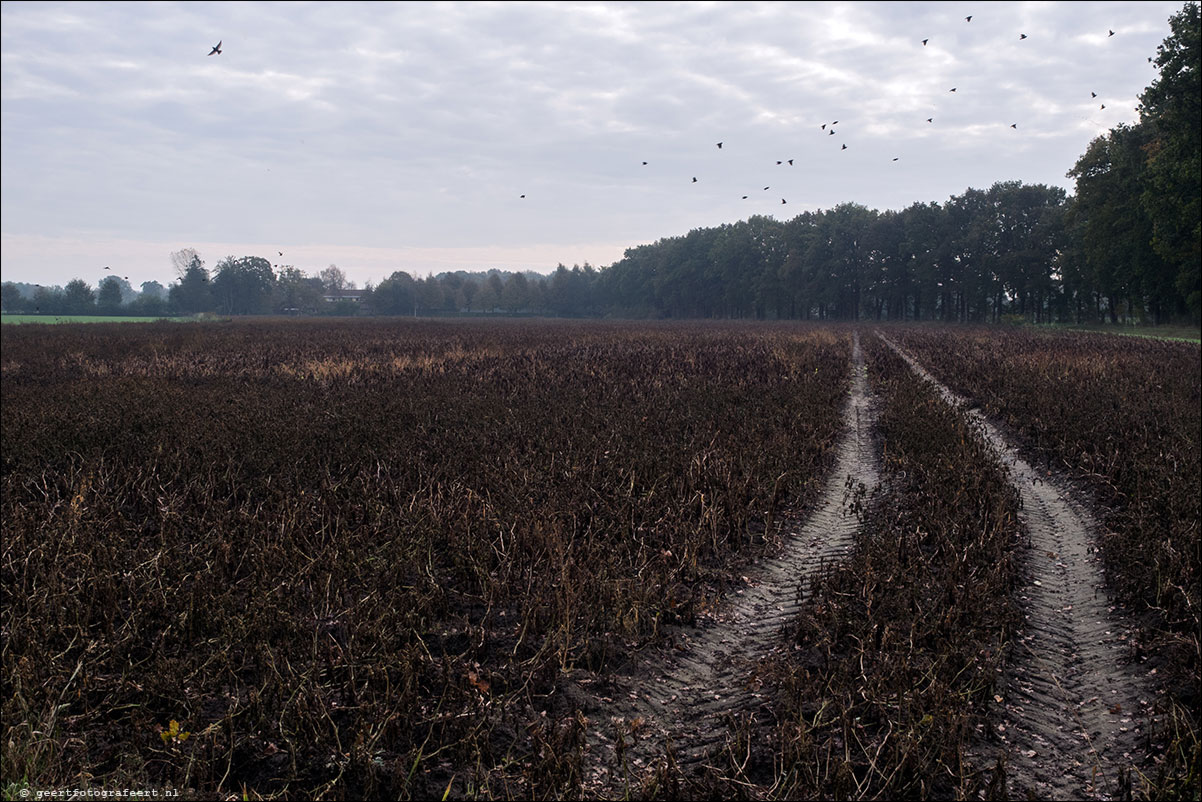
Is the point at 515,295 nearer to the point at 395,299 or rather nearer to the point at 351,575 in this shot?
the point at 395,299

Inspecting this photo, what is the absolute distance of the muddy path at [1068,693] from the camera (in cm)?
341

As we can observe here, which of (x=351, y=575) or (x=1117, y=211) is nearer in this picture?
(x=351, y=575)

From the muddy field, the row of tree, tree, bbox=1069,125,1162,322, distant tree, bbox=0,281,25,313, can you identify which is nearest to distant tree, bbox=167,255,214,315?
the row of tree

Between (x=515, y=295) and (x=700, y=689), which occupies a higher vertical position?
Answer: (x=515, y=295)

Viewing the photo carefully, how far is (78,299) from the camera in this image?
369 feet

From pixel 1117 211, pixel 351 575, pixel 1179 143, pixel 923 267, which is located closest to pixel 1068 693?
pixel 351 575

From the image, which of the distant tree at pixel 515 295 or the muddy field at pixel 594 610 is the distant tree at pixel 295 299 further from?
the muddy field at pixel 594 610

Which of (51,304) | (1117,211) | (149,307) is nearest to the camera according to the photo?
(1117,211)

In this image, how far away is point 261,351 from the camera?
2555 cm

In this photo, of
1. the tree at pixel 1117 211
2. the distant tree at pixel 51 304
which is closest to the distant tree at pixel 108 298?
the distant tree at pixel 51 304

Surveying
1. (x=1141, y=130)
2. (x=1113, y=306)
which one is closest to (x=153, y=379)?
(x=1141, y=130)

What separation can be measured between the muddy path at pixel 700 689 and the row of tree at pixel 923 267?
116 feet

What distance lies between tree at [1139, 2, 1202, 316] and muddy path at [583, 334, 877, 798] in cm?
3487

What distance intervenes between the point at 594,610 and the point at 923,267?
3120 inches
